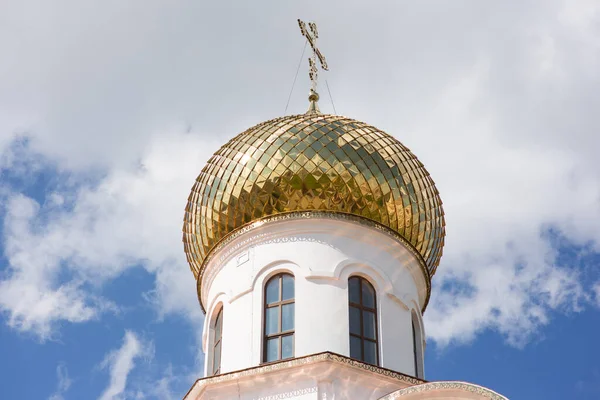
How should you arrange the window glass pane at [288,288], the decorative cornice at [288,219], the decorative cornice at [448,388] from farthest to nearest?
the decorative cornice at [288,219] → the window glass pane at [288,288] → the decorative cornice at [448,388]

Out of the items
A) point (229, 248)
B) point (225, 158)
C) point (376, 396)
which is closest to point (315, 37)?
point (225, 158)

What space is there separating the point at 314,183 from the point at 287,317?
1.98m

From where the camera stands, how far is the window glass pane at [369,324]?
15.5 m

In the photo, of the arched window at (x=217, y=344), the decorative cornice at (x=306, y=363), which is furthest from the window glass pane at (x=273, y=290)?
the decorative cornice at (x=306, y=363)

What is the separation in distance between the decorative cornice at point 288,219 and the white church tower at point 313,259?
19mm

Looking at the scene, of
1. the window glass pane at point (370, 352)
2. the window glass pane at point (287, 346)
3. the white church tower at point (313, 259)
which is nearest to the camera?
the white church tower at point (313, 259)

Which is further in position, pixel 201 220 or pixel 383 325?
pixel 201 220

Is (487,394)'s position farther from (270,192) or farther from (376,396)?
(270,192)

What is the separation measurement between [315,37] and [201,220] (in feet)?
15.1

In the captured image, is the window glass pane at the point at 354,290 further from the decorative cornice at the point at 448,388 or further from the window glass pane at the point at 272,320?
the decorative cornice at the point at 448,388

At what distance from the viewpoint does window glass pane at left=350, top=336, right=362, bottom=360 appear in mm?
15173

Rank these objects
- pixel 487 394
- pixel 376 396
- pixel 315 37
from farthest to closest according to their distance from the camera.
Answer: pixel 315 37
pixel 376 396
pixel 487 394

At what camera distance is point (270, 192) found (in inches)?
643

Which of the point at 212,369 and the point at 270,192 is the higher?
the point at 270,192
